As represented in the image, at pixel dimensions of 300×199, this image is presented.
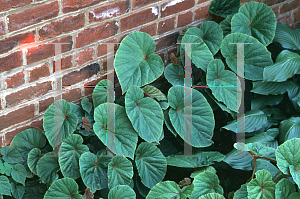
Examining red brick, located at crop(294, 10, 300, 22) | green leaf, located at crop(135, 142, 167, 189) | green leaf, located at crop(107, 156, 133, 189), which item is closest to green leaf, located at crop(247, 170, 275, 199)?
green leaf, located at crop(135, 142, 167, 189)

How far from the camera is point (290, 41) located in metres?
2.09

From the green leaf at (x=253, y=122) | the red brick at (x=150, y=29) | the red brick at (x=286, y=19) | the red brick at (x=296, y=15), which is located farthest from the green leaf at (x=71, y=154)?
the red brick at (x=296, y=15)

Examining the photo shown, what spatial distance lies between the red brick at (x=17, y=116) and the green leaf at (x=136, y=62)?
45 cm

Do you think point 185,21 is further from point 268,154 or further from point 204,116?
point 268,154

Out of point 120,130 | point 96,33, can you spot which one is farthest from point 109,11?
point 120,130

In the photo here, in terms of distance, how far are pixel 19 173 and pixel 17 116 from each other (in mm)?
262

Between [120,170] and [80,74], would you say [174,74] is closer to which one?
[80,74]

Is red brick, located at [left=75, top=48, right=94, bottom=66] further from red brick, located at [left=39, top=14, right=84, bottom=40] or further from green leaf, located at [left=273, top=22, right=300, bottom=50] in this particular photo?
green leaf, located at [left=273, top=22, right=300, bottom=50]

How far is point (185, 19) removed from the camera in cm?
192

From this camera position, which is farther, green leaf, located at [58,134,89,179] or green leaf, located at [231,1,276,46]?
green leaf, located at [231,1,276,46]

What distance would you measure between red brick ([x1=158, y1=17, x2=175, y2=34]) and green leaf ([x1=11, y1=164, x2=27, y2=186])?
101 cm

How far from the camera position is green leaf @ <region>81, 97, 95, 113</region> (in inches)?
64.0

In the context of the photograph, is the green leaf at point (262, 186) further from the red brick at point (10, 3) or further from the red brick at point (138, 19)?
the red brick at point (10, 3)

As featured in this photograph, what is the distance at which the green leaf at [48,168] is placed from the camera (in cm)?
150
